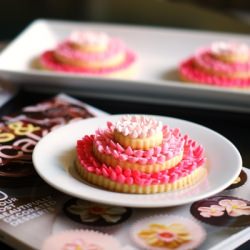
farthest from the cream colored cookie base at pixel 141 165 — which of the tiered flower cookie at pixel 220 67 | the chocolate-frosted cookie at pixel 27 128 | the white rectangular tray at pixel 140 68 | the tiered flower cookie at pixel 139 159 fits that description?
the tiered flower cookie at pixel 220 67

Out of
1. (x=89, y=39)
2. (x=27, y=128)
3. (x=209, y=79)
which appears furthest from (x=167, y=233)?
(x=89, y=39)

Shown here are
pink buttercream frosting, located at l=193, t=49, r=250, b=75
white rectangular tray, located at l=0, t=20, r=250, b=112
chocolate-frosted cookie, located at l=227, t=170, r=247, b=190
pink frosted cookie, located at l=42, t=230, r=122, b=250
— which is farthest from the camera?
pink buttercream frosting, located at l=193, t=49, r=250, b=75

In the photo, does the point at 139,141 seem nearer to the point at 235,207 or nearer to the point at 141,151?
Answer: the point at 141,151

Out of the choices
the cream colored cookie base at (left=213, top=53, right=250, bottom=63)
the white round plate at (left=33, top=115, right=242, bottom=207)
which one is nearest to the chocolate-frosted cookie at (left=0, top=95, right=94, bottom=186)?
the white round plate at (left=33, top=115, right=242, bottom=207)

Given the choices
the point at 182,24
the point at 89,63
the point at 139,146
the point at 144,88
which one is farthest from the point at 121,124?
the point at 182,24

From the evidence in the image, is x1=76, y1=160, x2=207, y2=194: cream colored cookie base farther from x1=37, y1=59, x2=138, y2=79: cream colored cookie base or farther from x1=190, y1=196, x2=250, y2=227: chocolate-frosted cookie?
x1=37, y1=59, x2=138, y2=79: cream colored cookie base

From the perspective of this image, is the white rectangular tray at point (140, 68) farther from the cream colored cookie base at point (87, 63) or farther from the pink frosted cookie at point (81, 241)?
the pink frosted cookie at point (81, 241)
